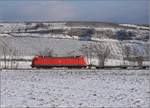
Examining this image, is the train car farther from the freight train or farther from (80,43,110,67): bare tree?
(80,43,110,67): bare tree

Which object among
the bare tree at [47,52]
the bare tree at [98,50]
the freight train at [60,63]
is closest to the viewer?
the freight train at [60,63]

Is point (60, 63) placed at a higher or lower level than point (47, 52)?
lower

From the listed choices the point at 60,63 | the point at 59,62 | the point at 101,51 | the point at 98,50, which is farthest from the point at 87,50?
the point at 60,63

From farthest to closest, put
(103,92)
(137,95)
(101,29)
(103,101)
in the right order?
(101,29) < (103,92) < (137,95) < (103,101)

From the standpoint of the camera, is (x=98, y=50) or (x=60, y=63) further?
(x=98, y=50)

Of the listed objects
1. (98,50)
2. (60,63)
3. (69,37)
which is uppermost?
(69,37)

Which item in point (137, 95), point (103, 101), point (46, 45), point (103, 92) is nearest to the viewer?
point (103, 101)

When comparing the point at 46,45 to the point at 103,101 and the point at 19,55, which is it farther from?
the point at 103,101

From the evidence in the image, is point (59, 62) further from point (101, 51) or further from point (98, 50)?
point (101, 51)

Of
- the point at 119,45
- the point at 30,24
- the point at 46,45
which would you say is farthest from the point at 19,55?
the point at 30,24

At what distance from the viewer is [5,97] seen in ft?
63.4

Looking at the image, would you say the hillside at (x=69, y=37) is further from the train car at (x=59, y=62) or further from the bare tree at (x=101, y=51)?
Result: the train car at (x=59, y=62)

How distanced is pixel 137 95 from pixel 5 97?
6.13 m

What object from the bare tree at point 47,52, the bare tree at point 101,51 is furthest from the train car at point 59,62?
the bare tree at point 47,52
